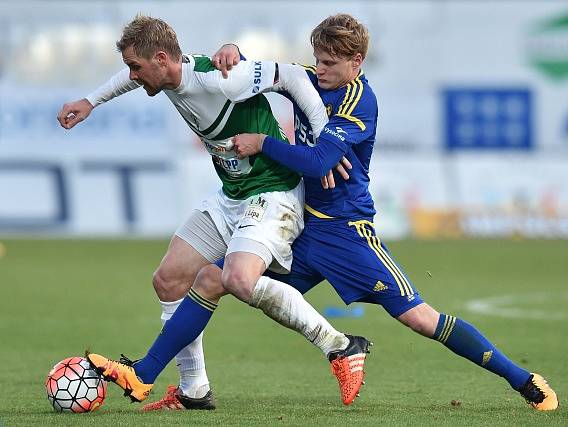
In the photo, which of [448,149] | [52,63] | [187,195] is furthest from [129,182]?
[448,149]

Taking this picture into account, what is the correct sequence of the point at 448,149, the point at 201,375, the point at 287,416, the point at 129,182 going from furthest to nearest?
1. the point at 448,149
2. the point at 129,182
3. the point at 201,375
4. the point at 287,416

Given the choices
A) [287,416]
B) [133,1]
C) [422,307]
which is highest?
[133,1]

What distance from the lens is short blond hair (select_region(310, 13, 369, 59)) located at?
6.54 m

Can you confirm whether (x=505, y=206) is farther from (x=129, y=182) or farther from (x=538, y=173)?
(x=129, y=182)

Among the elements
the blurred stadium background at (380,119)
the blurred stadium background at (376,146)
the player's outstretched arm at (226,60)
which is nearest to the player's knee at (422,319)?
the player's outstretched arm at (226,60)

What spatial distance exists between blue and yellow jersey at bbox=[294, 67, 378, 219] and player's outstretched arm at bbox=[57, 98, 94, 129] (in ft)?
3.82

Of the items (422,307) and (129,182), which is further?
(129,182)

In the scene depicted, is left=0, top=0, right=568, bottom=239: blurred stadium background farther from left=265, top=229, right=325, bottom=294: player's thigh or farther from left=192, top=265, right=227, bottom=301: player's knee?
left=192, top=265, right=227, bottom=301: player's knee

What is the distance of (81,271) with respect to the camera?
16734mm

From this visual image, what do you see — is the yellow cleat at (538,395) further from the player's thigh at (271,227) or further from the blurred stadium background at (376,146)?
the blurred stadium background at (376,146)

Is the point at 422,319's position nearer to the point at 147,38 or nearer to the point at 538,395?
the point at 538,395

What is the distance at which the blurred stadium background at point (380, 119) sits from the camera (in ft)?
78.9

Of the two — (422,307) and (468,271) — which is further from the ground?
(422,307)

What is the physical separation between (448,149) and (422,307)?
19.9 meters
